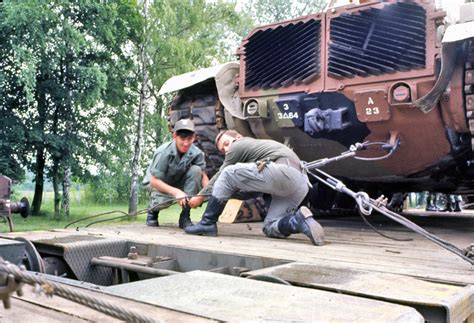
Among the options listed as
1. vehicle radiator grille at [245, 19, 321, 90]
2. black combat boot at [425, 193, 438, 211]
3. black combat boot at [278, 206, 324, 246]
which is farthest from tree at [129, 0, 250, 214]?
black combat boot at [278, 206, 324, 246]

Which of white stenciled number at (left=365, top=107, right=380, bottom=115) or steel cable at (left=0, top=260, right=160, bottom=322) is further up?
white stenciled number at (left=365, top=107, right=380, bottom=115)

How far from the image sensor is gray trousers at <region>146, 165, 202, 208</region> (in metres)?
Result: 4.96

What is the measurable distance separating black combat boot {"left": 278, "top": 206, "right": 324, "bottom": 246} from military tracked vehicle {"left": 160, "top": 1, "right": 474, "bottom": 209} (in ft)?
3.90

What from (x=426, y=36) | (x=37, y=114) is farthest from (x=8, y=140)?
(x=426, y=36)

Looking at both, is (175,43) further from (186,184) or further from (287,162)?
(287,162)

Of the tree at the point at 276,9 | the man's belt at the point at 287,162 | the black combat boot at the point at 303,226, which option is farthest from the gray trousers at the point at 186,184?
the tree at the point at 276,9

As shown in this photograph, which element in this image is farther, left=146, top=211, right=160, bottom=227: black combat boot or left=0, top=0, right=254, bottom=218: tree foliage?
left=0, top=0, right=254, bottom=218: tree foliage

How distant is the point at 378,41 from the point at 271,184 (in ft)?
4.91

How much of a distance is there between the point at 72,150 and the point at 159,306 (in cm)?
1067

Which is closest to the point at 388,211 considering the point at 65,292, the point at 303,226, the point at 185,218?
the point at 303,226

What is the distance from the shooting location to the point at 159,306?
1.83 metres

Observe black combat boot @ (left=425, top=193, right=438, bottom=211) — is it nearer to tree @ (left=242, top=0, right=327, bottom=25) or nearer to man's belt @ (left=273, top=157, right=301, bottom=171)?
man's belt @ (left=273, top=157, right=301, bottom=171)

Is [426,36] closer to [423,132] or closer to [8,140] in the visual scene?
[423,132]

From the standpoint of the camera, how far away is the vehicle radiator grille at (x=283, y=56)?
4.99 m
